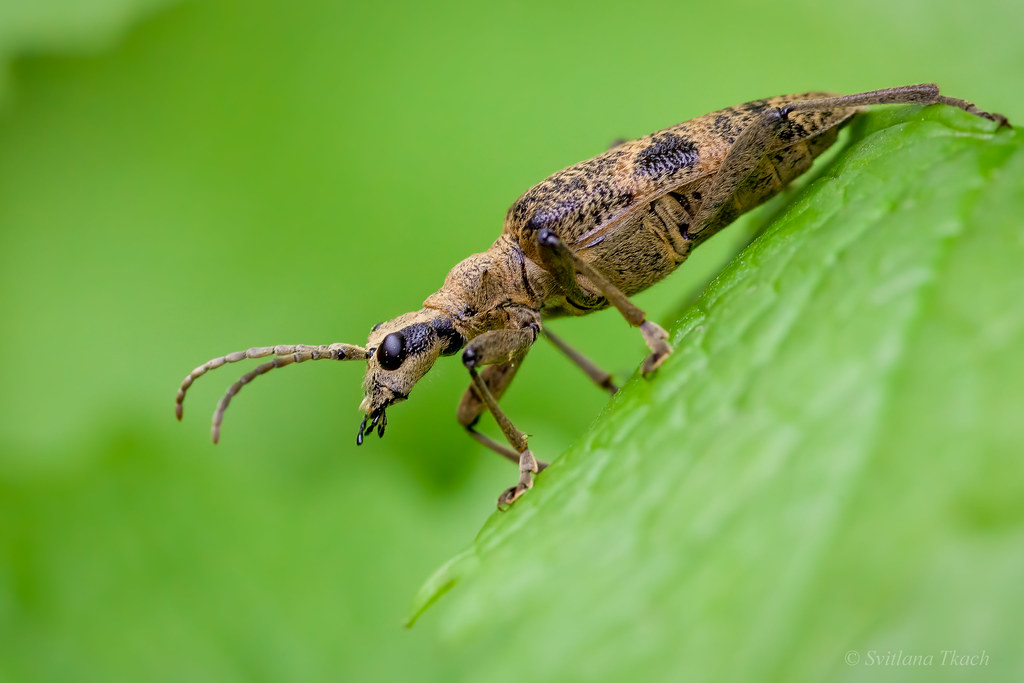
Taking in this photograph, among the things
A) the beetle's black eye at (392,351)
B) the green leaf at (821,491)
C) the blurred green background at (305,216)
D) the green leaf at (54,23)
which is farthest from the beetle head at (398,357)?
the green leaf at (54,23)

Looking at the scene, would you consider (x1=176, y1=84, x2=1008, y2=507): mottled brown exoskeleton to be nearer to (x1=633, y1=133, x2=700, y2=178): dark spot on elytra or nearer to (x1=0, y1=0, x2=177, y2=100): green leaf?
(x1=633, y1=133, x2=700, y2=178): dark spot on elytra

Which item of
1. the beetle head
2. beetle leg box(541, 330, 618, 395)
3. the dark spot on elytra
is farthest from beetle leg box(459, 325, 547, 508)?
the dark spot on elytra

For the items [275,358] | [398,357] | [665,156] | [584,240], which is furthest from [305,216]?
[665,156]

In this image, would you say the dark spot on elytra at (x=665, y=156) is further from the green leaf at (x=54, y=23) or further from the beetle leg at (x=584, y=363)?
the green leaf at (x=54, y=23)

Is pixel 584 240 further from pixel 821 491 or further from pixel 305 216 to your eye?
pixel 821 491

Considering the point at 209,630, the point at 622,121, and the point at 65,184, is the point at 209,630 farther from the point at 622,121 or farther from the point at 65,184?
the point at 622,121

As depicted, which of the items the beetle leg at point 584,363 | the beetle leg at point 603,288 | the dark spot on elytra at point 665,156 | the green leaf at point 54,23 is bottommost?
the beetle leg at point 584,363
